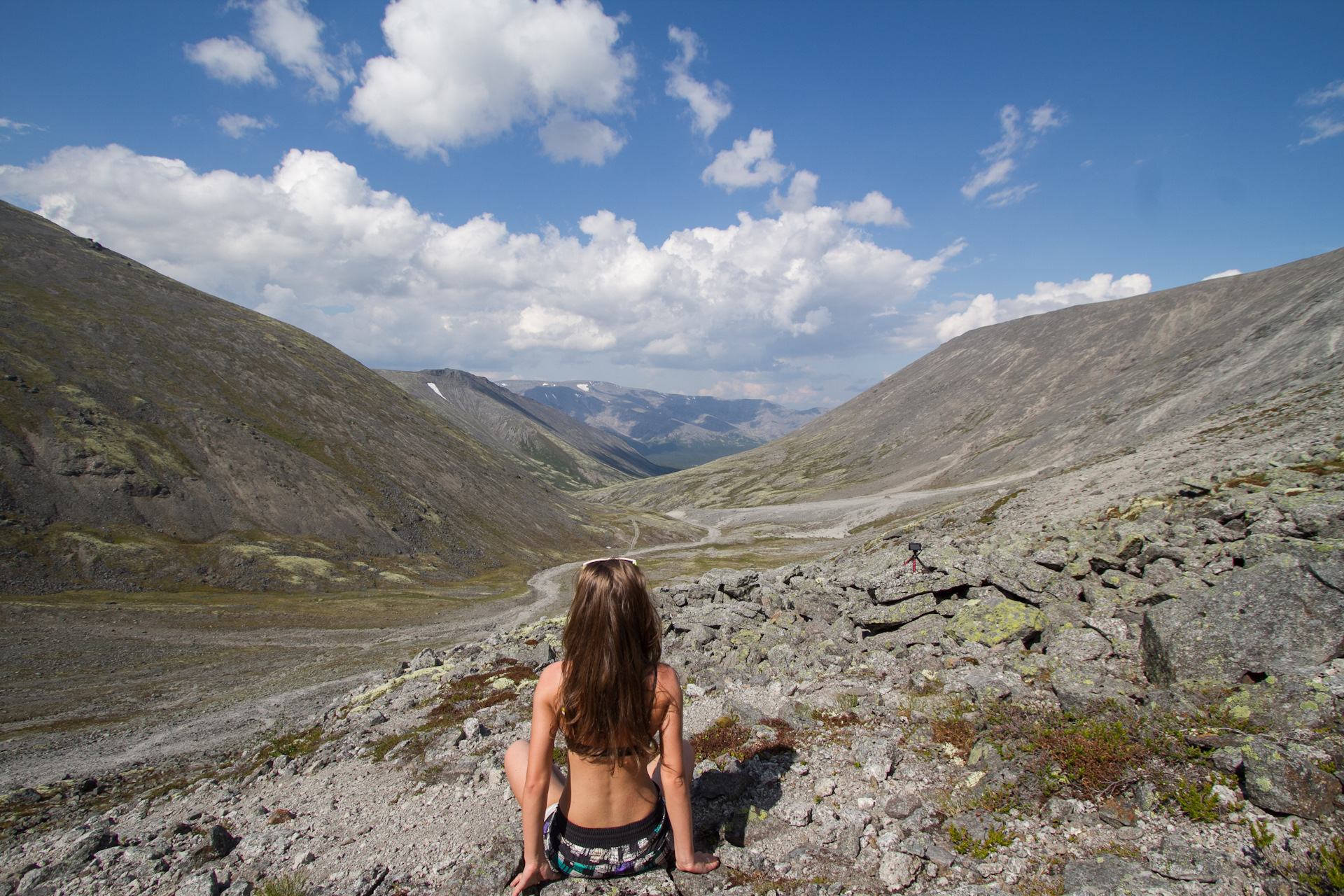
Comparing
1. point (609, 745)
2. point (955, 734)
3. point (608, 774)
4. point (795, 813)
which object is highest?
point (609, 745)

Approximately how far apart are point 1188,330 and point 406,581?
25270cm

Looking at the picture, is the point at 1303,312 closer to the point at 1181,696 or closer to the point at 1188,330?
the point at 1188,330

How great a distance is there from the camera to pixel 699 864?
21.3 feet

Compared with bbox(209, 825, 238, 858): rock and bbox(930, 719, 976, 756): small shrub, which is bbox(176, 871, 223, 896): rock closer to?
bbox(209, 825, 238, 858): rock

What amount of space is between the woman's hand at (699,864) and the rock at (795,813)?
2.18 meters

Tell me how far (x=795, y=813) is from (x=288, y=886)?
322 inches

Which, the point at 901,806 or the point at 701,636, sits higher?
the point at 901,806

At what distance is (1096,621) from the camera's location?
38.9 ft

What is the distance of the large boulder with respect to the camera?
845 centimetres

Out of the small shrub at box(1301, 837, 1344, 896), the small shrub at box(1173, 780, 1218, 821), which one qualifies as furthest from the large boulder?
the small shrub at box(1301, 837, 1344, 896)

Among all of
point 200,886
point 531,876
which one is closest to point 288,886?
point 200,886

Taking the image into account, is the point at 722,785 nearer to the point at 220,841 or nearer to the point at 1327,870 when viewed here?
the point at 1327,870

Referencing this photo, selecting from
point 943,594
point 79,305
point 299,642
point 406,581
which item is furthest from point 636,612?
point 79,305

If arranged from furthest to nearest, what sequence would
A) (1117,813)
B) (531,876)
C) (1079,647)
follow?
(1079,647) → (1117,813) → (531,876)
